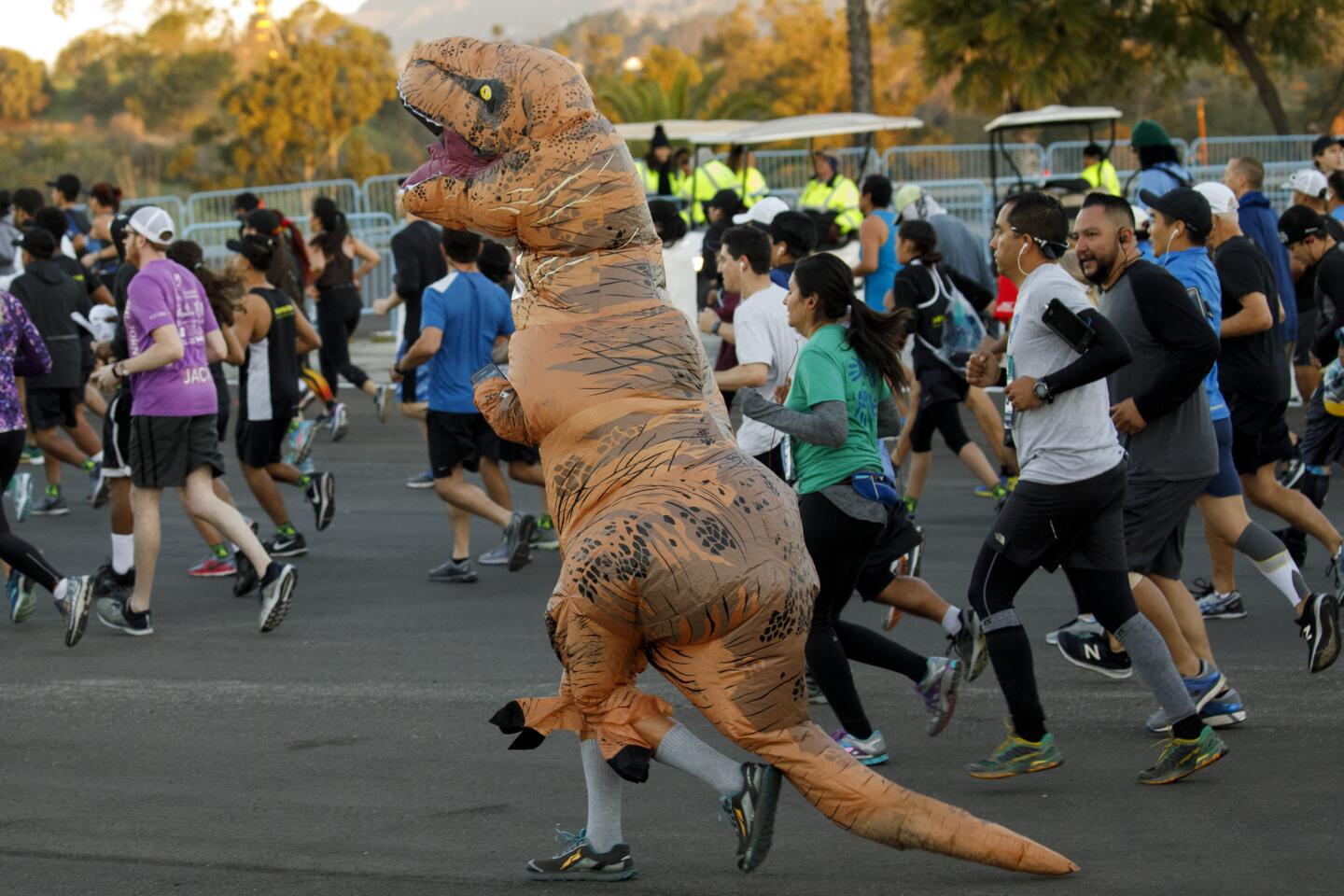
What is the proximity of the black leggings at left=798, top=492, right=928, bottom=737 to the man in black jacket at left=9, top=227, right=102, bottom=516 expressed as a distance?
681cm

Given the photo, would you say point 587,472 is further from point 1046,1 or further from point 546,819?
point 1046,1

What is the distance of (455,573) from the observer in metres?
9.26

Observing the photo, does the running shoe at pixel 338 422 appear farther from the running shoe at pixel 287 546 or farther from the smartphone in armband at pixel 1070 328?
the smartphone in armband at pixel 1070 328

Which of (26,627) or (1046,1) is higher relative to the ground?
(1046,1)

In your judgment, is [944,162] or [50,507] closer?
[50,507]

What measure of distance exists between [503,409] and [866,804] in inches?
56.4

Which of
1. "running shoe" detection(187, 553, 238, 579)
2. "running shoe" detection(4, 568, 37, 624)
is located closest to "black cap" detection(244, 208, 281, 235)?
"running shoe" detection(187, 553, 238, 579)

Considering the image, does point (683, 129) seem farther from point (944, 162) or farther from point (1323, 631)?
point (1323, 631)

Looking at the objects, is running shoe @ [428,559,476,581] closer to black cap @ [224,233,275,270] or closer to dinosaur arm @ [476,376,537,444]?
black cap @ [224,233,275,270]

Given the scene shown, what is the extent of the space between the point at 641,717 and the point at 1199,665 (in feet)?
8.70

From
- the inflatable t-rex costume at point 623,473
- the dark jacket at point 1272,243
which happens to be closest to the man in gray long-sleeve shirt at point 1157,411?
the inflatable t-rex costume at point 623,473

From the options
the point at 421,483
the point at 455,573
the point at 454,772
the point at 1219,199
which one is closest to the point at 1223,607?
the point at 1219,199

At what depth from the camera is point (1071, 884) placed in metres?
4.61

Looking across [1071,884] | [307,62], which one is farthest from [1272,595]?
[307,62]
